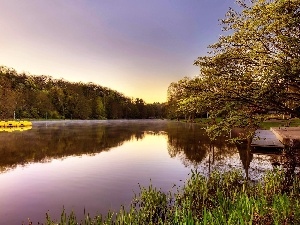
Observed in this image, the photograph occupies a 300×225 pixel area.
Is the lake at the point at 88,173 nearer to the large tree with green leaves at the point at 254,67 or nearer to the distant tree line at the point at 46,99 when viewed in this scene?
the large tree with green leaves at the point at 254,67

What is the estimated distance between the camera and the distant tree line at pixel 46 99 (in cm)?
11008

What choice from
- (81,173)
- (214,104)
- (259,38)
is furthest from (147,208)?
(81,173)

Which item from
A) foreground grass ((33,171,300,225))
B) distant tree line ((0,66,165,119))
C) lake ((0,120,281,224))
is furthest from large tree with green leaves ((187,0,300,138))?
distant tree line ((0,66,165,119))

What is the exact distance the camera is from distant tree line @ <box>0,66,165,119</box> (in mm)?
110081

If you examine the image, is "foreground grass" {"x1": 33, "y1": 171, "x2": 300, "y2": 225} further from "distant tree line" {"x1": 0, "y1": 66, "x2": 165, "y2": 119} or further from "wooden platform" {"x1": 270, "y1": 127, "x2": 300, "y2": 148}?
"distant tree line" {"x1": 0, "y1": 66, "x2": 165, "y2": 119}

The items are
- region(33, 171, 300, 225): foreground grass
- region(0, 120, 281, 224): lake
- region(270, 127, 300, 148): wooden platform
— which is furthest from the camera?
region(270, 127, 300, 148): wooden platform

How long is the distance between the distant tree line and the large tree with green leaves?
316 feet

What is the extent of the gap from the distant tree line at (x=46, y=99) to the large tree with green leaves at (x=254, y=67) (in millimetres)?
96455

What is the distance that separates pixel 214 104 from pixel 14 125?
7425 cm

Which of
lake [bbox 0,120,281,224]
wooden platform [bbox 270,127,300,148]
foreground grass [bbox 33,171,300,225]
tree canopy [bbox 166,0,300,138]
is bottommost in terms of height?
lake [bbox 0,120,281,224]

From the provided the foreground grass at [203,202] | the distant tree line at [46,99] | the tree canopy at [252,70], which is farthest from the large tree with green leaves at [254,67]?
the distant tree line at [46,99]

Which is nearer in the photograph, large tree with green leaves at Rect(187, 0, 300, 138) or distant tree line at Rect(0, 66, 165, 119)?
large tree with green leaves at Rect(187, 0, 300, 138)

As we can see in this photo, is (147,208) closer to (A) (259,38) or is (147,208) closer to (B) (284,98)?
(B) (284,98)

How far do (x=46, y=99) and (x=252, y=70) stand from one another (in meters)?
140
